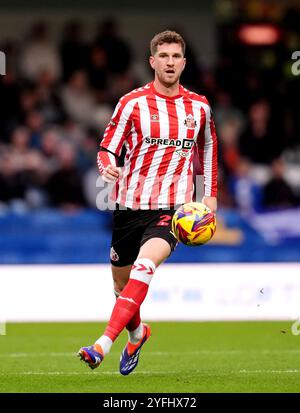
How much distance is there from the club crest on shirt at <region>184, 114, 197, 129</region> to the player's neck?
214 mm

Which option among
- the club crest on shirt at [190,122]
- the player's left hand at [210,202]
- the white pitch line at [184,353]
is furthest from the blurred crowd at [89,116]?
the club crest on shirt at [190,122]

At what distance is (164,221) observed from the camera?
27.7 feet

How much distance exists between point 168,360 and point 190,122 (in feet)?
7.39

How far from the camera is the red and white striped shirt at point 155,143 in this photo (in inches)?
334

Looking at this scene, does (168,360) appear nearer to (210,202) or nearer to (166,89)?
(210,202)

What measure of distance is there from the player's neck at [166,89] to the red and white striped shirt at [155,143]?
28 millimetres

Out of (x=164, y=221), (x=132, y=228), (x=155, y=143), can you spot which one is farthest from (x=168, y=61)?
(x=132, y=228)

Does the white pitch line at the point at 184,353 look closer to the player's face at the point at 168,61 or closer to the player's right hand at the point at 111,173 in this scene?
the player's right hand at the point at 111,173

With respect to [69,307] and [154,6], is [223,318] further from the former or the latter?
[154,6]

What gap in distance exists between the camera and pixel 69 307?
13.5 m

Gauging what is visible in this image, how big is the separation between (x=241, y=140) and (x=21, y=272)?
16.6 feet

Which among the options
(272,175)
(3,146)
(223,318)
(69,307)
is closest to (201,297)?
(223,318)

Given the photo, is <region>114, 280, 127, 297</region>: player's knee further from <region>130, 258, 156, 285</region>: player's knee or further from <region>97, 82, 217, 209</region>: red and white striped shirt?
<region>130, 258, 156, 285</region>: player's knee

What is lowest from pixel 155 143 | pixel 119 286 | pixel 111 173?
pixel 119 286
